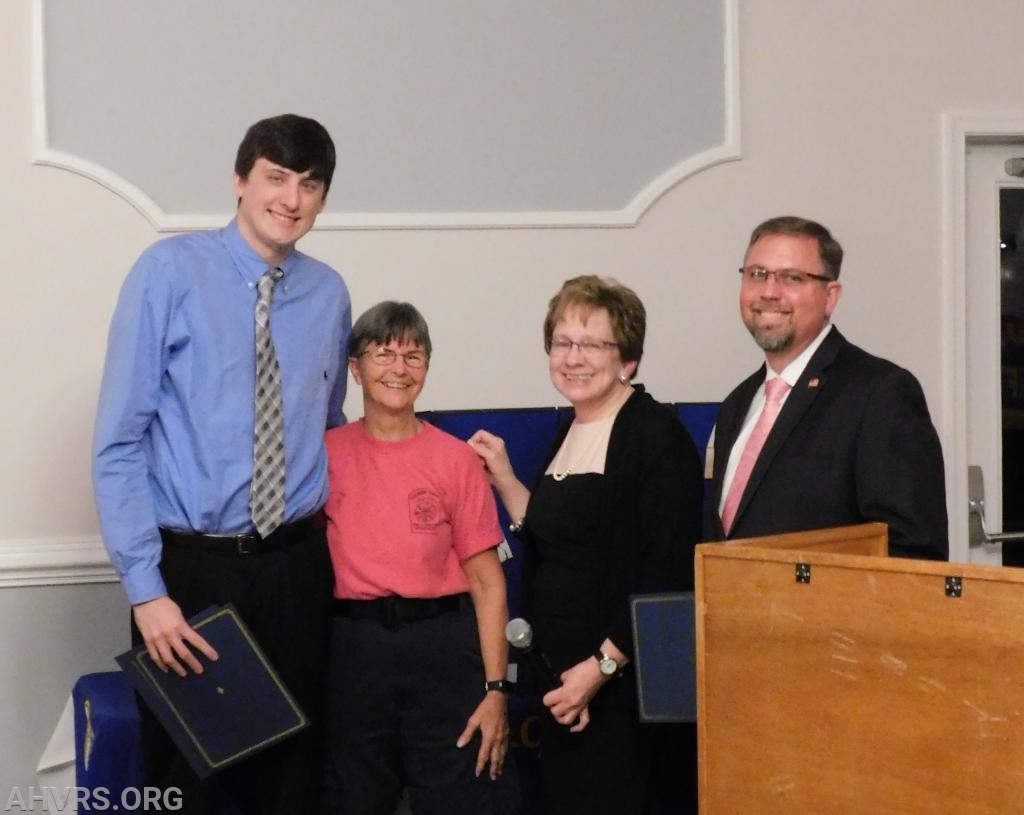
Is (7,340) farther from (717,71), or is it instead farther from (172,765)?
(717,71)

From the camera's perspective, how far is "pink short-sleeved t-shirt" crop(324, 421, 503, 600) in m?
2.65

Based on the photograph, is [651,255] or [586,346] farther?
[651,255]

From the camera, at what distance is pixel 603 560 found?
2.49 metres

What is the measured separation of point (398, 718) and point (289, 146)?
1099 mm

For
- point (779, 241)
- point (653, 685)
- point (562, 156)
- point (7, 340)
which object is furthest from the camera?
point (562, 156)

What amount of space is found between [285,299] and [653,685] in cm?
100

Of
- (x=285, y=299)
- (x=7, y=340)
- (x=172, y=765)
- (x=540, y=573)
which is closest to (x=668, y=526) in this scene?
(x=540, y=573)

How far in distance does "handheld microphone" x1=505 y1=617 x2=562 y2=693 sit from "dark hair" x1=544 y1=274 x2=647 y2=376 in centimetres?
54

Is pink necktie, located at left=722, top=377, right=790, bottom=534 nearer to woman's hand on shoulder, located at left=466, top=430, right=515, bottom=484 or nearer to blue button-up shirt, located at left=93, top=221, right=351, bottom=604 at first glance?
woman's hand on shoulder, located at left=466, top=430, right=515, bottom=484

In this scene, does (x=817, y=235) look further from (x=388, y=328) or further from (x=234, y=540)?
(x=234, y=540)

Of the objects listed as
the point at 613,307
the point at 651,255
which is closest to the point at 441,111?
the point at 651,255

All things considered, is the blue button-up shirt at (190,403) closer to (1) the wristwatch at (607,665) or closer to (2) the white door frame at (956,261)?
(1) the wristwatch at (607,665)

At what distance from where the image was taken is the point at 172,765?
264cm

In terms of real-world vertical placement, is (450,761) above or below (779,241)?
below
